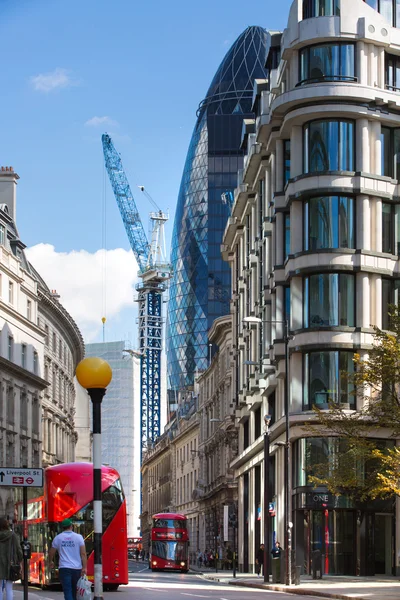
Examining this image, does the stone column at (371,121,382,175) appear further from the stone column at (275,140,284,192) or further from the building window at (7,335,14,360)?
the building window at (7,335,14,360)

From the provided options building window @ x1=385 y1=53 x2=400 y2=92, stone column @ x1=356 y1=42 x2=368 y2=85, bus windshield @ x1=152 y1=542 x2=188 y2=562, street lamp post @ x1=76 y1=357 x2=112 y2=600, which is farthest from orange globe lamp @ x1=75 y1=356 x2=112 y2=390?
bus windshield @ x1=152 y1=542 x2=188 y2=562

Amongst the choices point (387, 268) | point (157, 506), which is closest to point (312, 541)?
point (387, 268)

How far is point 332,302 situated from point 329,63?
10955 millimetres

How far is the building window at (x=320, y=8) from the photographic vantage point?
58.9m

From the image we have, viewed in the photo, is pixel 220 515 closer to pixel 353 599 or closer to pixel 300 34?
pixel 300 34

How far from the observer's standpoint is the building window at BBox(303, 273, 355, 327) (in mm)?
56875

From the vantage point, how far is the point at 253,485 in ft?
246

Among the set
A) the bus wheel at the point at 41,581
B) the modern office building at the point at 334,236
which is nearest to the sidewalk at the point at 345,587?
the modern office building at the point at 334,236

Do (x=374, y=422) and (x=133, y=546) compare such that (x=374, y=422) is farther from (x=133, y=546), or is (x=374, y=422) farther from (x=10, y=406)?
(x=133, y=546)

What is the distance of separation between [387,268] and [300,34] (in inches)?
448

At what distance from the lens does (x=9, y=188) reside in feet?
336

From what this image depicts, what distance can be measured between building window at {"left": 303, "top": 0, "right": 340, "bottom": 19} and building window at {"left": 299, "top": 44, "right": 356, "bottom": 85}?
1.55m

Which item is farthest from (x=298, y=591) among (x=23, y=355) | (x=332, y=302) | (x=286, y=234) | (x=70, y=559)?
(x=23, y=355)

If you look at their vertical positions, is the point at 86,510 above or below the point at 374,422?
below
